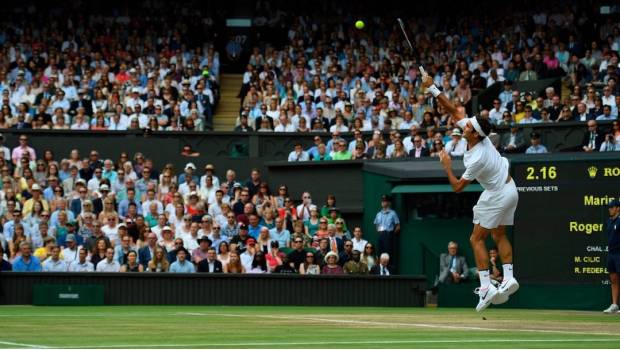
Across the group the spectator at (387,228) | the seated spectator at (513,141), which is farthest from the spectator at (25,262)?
the seated spectator at (513,141)

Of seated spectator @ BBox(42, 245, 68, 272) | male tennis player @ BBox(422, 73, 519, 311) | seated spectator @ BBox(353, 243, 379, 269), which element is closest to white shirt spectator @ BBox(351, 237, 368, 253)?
seated spectator @ BBox(353, 243, 379, 269)

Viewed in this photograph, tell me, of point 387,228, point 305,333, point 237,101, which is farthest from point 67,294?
point 237,101

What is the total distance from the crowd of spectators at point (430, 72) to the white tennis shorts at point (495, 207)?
11027mm

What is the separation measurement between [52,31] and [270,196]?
12.2 metres

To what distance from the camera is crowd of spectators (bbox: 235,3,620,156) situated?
91.1ft

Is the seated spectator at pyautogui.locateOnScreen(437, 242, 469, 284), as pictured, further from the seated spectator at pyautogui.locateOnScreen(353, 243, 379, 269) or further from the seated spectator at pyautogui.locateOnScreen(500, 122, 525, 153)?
the seated spectator at pyautogui.locateOnScreen(500, 122, 525, 153)

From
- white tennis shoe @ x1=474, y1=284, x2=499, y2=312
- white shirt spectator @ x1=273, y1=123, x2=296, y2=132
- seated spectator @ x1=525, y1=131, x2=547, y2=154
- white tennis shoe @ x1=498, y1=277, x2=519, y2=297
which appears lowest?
white tennis shoe @ x1=474, y1=284, x2=499, y2=312

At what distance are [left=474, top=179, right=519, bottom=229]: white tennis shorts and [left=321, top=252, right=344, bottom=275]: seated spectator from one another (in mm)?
8900

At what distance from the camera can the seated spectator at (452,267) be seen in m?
22.8

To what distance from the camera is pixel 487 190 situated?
14.2 metres

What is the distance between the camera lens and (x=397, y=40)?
35.1 meters

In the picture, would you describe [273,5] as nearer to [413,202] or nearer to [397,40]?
[397,40]

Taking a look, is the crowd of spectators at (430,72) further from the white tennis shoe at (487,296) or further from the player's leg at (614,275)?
the white tennis shoe at (487,296)

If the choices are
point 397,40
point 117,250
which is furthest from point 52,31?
point 117,250
